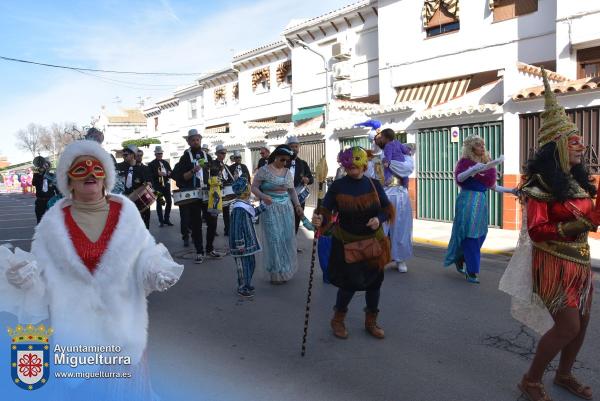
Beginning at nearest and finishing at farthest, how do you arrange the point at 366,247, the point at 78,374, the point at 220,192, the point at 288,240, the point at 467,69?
the point at 78,374, the point at 366,247, the point at 288,240, the point at 220,192, the point at 467,69

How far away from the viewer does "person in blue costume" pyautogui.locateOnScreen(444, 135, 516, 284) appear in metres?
6.08

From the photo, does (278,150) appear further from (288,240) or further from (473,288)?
(473,288)

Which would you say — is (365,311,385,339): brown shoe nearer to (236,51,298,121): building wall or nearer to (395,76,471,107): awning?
(395,76,471,107): awning

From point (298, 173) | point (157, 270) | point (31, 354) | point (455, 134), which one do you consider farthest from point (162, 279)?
point (455, 134)

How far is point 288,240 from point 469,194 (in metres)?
2.44

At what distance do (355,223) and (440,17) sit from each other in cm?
1395

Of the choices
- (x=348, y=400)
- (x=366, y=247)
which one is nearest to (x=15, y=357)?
(x=348, y=400)

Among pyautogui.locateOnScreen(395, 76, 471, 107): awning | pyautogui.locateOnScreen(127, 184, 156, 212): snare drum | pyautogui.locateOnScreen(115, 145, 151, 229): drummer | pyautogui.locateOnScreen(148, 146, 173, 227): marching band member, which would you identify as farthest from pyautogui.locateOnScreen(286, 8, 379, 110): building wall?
pyautogui.locateOnScreen(127, 184, 156, 212): snare drum

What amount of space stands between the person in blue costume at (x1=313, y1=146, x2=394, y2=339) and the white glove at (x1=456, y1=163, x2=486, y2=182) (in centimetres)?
198

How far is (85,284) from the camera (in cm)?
261

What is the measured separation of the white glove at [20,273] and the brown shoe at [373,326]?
3025mm

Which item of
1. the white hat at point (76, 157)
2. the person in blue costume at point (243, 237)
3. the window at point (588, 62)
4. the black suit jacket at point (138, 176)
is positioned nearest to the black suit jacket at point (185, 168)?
the black suit jacket at point (138, 176)

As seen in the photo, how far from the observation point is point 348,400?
11.1ft

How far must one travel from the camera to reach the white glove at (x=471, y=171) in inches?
233
